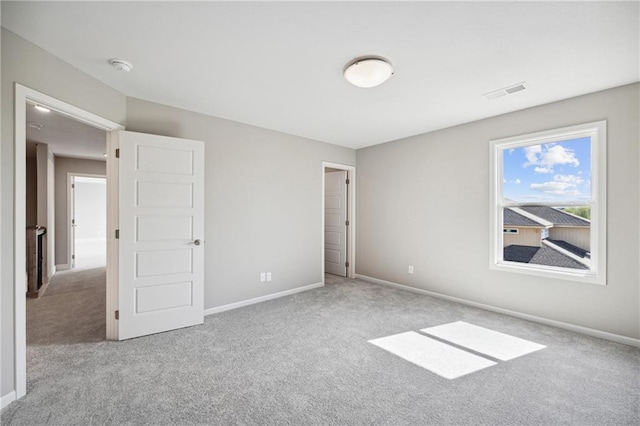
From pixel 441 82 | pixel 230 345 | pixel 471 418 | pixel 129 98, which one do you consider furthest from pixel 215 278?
pixel 441 82

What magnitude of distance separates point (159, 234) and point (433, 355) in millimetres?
3041

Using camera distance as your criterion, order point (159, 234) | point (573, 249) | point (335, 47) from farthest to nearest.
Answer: point (573, 249)
point (159, 234)
point (335, 47)

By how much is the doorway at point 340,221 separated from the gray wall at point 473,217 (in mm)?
199

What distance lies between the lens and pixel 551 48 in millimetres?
2146

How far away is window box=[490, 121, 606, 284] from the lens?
294 cm

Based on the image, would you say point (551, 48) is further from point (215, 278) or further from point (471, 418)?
point (215, 278)

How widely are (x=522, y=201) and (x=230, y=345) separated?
381 cm

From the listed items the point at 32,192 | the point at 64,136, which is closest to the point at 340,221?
the point at 64,136

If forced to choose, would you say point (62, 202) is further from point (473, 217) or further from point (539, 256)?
point (539, 256)

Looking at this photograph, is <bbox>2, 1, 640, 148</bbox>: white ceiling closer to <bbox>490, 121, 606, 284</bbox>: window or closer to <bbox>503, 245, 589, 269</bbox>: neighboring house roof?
<bbox>490, 121, 606, 284</bbox>: window

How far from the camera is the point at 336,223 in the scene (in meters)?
5.78

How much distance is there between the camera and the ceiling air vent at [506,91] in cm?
279

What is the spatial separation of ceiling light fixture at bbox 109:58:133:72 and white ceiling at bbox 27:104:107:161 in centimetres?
198

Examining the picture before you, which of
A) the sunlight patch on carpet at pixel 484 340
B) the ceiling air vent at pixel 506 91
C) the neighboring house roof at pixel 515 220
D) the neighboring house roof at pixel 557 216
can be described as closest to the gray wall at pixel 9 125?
the sunlight patch on carpet at pixel 484 340
